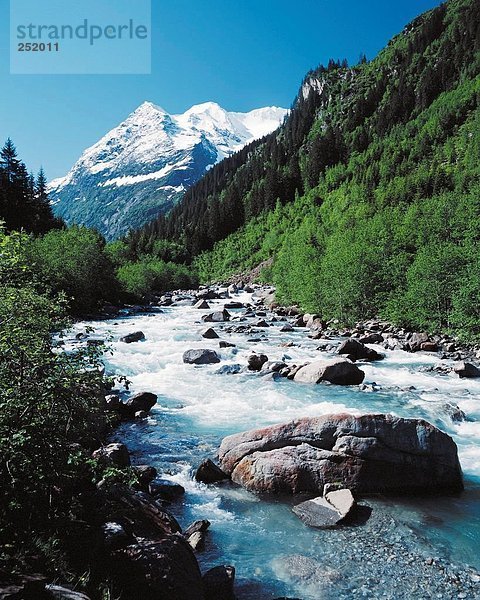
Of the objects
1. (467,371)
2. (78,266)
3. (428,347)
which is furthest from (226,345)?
(78,266)

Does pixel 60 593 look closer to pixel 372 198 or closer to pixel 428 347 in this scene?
pixel 428 347

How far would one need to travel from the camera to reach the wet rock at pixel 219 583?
631 cm

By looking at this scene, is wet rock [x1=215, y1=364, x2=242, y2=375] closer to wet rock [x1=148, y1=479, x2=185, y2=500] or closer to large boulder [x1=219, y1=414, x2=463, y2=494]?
large boulder [x1=219, y1=414, x2=463, y2=494]

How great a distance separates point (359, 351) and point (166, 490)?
17.8 meters

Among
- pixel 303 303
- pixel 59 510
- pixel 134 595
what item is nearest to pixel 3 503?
pixel 59 510

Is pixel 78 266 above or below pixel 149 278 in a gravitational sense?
above

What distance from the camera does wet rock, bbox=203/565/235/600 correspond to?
6.31 m

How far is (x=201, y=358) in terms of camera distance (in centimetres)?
2334

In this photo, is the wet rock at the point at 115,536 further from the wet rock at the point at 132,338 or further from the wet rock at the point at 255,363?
the wet rock at the point at 132,338

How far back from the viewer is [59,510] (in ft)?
19.6

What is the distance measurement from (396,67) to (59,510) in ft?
586

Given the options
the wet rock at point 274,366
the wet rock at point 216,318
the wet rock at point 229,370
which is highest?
the wet rock at point 216,318

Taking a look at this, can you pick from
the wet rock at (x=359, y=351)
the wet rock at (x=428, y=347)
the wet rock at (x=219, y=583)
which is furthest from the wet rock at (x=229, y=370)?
the wet rock at (x=219, y=583)

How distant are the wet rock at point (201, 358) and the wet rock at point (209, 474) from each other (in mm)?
12341
